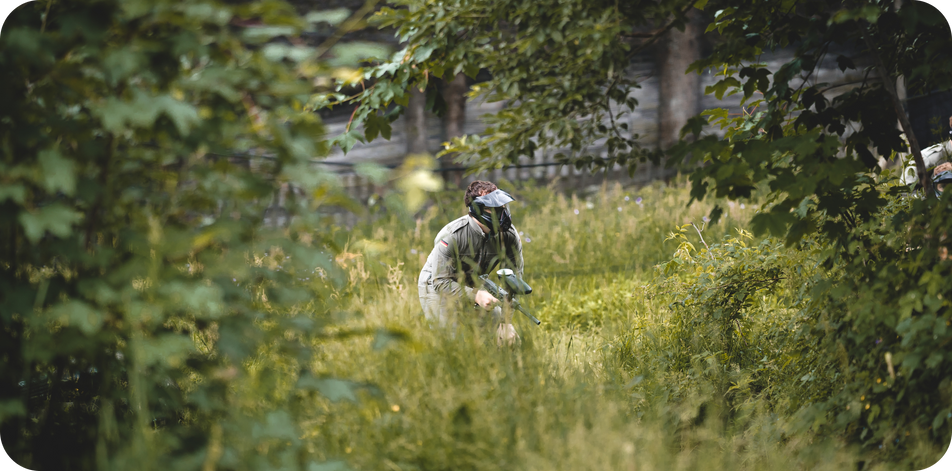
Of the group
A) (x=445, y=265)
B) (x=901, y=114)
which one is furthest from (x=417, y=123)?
(x=901, y=114)

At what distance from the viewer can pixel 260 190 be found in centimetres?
175

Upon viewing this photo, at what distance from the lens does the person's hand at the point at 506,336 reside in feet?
9.21

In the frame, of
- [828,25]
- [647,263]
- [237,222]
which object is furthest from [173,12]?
[647,263]

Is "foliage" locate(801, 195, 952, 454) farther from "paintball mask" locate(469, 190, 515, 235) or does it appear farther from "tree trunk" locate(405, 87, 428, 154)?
"tree trunk" locate(405, 87, 428, 154)

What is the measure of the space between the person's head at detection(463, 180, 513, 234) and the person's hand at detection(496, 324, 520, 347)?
38.9 inches

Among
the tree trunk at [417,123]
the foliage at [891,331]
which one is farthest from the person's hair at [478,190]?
the tree trunk at [417,123]

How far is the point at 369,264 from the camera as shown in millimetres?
2621

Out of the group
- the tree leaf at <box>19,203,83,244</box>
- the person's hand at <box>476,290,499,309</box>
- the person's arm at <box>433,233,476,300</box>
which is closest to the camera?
the tree leaf at <box>19,203,83,244</box>

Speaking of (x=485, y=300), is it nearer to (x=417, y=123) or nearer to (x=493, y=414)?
(x=493, y=414)

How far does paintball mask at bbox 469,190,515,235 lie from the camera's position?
3980mm

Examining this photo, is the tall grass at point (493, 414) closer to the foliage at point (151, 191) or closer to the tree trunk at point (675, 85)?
the foliage at point (151, 191)

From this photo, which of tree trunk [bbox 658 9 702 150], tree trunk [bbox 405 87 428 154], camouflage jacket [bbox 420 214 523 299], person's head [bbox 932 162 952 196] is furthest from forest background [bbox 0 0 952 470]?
tree trunk [bbox 405 87 428 154]

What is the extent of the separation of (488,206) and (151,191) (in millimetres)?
2403

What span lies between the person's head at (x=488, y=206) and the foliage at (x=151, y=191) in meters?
2.16
